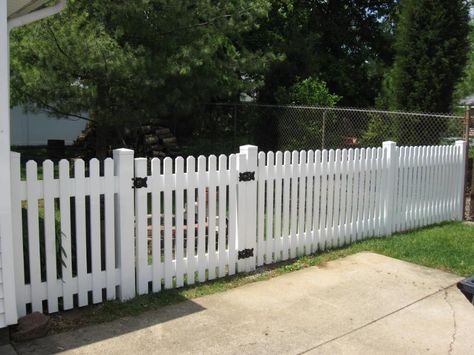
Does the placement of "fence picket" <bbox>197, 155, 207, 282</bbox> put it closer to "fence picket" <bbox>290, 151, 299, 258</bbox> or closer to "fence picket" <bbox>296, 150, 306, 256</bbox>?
"fence picket" <bbox>290, 151, 299, 258</bbox>

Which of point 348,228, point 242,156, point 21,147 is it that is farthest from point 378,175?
point 21,147

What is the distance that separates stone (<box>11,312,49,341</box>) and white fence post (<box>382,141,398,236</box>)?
14.5 ft

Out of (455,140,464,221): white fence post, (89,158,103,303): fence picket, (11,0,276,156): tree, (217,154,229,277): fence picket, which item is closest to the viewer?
(89,158,103,303): fence picket

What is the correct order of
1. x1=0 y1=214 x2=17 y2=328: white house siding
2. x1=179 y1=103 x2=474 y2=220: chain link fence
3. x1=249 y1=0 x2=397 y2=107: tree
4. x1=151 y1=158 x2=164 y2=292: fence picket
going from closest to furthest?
1. x1=0 y1=214 x2=17 y2=328: white house siding
2. x1=151 y1=158 x2=164 y2=292: fence picket
3. x1=179 y1=103 x2=474 y2=220: chain link fence
4. x1=249 y1=0 x2=397 y2=107: tree

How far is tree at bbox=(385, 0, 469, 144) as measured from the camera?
32.0ft

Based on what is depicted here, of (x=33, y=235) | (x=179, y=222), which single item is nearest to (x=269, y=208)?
(x=179, y=222)

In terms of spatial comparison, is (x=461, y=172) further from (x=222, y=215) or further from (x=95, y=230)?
(x=95, y=230)

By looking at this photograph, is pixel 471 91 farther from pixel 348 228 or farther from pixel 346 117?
pixel 348 228

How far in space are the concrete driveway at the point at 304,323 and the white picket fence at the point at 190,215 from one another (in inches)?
16.3

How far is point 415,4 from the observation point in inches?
390

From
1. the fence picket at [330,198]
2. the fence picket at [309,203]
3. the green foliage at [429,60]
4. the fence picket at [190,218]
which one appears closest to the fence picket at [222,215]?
the fence picket at [190,218]

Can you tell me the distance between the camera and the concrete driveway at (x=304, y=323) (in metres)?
3.61

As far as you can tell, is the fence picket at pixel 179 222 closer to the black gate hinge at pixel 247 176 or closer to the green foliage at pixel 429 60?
the black gate hinge at pixel 247 176

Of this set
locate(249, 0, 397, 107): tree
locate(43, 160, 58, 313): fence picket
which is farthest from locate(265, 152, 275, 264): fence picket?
locate(249, 0, 397, 107): tree
